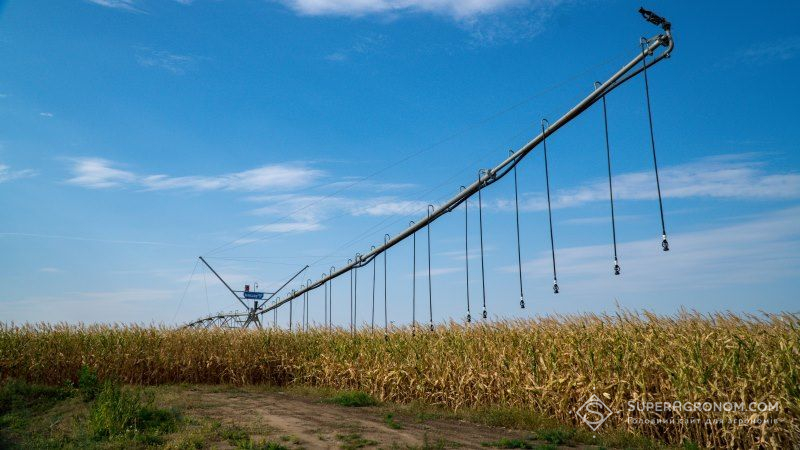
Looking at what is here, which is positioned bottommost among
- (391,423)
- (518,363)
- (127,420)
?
(391,423)

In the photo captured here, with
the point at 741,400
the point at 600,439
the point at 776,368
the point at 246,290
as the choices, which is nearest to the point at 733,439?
the point at 741,400

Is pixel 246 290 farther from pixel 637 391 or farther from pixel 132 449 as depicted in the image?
pixel 637 391

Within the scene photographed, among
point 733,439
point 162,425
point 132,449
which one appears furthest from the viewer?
point 162,425

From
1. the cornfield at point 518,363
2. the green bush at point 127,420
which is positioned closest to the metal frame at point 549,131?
the cornfield at point 518,363

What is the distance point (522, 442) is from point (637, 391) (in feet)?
10.3

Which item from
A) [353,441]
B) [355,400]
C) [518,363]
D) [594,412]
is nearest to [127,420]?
[353,441]

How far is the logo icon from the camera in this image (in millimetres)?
12086

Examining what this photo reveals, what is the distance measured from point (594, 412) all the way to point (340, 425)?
18.7 ft

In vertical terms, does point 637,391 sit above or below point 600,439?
above

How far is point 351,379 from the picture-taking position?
19750mm

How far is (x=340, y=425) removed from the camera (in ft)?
39.9

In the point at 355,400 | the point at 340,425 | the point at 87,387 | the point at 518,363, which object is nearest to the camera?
the point at 340,425

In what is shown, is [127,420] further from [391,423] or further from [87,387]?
[87,387]

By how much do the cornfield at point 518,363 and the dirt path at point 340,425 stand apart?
1.72 metres
